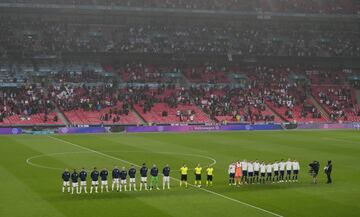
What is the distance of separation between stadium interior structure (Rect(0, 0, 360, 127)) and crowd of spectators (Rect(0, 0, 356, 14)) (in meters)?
0.18

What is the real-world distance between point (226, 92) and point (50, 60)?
2472cm

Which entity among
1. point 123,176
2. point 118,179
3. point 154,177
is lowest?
point 118,179

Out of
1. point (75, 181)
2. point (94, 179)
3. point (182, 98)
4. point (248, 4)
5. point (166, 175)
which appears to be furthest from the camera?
point (248, 4)

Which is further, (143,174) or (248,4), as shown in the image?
(248,4)

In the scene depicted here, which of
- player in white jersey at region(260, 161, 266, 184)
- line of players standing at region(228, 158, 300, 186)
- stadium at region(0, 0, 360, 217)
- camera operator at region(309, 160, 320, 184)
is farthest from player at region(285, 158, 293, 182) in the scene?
player in white jersey at region(260, 161, 266, 184)

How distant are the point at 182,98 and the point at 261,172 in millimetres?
45307

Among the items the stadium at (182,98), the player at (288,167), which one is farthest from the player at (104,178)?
the player at (288,167)

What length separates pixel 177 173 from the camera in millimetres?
37031

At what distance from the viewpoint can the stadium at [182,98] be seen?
3309 cm

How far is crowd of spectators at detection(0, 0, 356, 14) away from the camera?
83.5 m

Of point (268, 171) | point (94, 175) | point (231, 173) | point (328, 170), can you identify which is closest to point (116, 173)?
point (94, 175)

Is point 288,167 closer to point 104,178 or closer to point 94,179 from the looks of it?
point 104,178

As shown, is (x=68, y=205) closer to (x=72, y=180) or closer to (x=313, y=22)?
(x=72, y=180)

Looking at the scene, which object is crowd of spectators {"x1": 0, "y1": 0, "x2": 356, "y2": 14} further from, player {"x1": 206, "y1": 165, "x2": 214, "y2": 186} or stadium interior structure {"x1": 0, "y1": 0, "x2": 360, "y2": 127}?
player {"x1": 206, "y1": 165, "x2": 214, "y2": 186}
